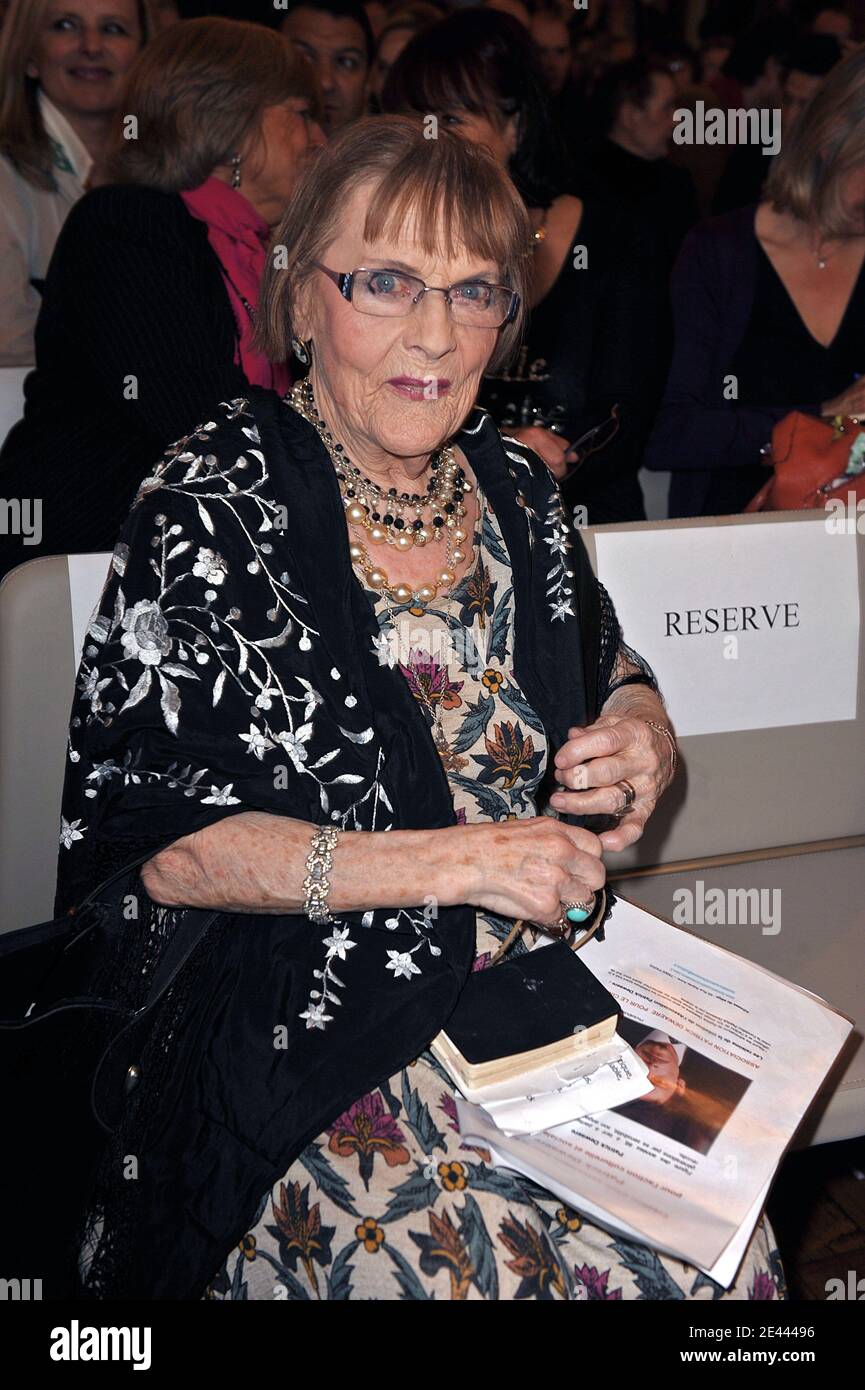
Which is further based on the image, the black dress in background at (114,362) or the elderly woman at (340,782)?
the black dress in background at (114,362)

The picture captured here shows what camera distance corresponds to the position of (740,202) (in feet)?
15.3

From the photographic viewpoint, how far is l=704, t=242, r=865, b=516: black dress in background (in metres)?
2.92

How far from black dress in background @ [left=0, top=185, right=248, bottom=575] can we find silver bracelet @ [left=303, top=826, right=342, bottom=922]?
120cm

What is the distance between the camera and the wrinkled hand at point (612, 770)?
1528 mm

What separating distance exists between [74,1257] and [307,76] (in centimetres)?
220

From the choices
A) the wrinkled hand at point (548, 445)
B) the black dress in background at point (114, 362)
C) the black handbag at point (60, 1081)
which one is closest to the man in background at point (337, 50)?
the black dress in background at point (114, 362)

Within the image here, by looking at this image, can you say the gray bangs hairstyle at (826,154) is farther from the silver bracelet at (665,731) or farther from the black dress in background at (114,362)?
the silver bracelet at (665,731)

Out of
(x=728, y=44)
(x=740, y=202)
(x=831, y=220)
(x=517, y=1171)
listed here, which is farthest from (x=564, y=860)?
(x=728, y=44)

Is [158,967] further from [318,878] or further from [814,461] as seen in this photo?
[814,461]

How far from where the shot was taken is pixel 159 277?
231 centimetres

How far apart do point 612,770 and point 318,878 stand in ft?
1.43

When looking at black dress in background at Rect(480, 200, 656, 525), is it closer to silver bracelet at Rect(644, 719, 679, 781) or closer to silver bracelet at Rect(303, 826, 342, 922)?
silver bracelet at Rect(644, 719, 679, 781)

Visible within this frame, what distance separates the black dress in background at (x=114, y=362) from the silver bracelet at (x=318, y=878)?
1.20 metres

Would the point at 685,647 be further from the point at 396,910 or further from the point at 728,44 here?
the point at 728,44
